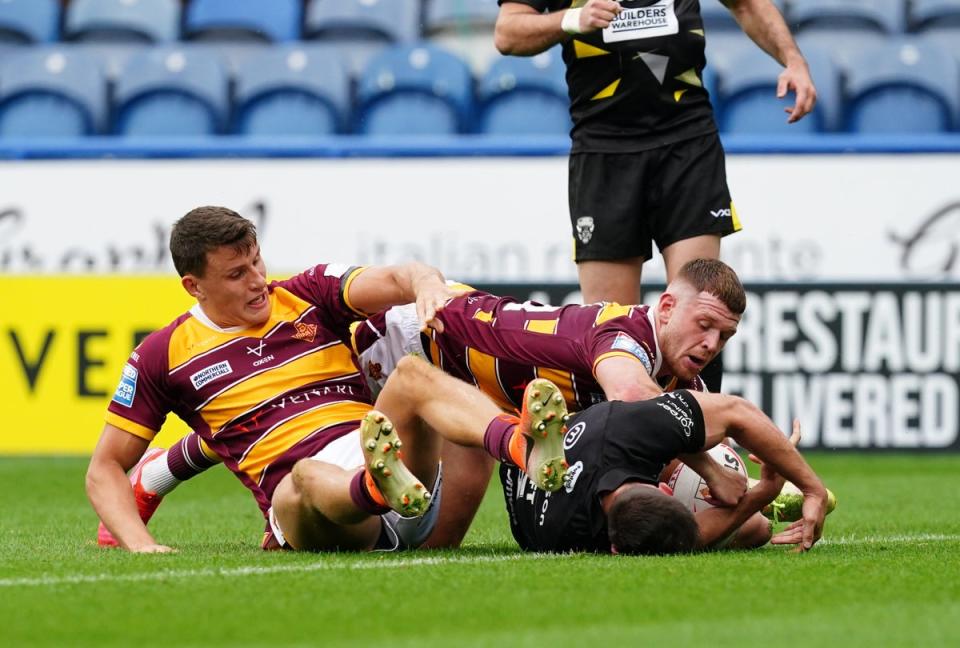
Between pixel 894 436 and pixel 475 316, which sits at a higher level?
pixel 475 316

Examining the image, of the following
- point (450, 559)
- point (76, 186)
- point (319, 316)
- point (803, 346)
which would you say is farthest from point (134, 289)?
point (450, 559)

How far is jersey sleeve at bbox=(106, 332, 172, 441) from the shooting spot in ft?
16.9

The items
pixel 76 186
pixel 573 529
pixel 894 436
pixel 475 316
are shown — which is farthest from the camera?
pixel 76 186

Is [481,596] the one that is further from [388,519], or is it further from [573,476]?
[388,519]

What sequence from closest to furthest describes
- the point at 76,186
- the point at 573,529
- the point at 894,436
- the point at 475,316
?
the point at 573,529 → the point at 475,316 → the point at 894,436 → the point at 76,186

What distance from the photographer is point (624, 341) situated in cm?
479

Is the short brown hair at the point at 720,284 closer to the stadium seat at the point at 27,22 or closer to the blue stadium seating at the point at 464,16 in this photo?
the blue stadium seating at the point at 464,16

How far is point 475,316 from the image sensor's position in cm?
520

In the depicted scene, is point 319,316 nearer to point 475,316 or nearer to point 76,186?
point 475,316

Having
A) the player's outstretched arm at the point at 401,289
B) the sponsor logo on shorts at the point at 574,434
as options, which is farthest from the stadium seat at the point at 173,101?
the sponsor logo on shorts at the point at 574,434

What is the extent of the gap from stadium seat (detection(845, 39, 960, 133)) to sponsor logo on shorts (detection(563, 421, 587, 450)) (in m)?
6.50

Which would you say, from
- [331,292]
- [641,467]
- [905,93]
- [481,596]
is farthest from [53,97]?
[481,596]

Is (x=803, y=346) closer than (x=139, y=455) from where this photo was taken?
No

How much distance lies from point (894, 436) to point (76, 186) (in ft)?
16.7
